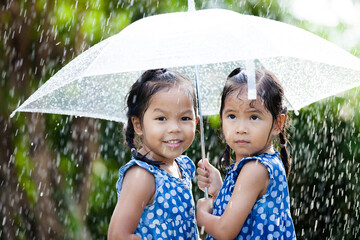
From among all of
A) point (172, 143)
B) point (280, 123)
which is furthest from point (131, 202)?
point (280, 123)

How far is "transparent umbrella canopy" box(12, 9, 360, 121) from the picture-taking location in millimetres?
2941

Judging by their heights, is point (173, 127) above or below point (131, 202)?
above

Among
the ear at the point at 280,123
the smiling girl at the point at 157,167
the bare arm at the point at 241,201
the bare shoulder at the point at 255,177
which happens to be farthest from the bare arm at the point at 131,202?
the ear at the point at 280,123

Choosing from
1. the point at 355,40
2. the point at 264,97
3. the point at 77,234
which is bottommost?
the point at 77,234

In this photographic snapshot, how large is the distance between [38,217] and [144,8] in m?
2.54

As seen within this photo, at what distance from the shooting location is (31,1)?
6535 mm

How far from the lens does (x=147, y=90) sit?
335cm

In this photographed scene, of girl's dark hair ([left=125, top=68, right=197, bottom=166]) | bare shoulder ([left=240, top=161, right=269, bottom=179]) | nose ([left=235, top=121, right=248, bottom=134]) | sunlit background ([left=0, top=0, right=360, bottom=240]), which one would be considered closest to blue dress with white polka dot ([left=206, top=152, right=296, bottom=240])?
bare shoulder ([left=240, top=161, right=269, bottom=179])

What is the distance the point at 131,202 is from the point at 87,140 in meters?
3.77

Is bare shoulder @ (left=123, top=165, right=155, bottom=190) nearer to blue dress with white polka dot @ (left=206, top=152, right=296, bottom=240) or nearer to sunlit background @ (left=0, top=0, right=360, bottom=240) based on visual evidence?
blue dress with white polka dot @ (left=206, top=152, right=296, bottom=240)

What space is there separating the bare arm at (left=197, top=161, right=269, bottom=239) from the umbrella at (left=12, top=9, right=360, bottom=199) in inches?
21.9

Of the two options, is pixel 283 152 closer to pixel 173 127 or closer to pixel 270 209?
pixel 270 209

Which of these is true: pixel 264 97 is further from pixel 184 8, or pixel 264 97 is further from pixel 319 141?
pixel 184 8

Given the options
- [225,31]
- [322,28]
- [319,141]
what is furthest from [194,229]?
[322,28]
